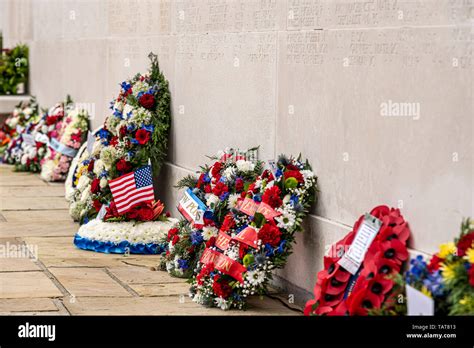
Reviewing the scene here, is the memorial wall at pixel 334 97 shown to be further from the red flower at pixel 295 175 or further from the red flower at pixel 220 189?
the red flower at pixel 220 189

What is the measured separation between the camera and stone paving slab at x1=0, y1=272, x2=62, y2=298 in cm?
667

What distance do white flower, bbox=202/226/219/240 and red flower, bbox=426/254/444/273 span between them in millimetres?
2274

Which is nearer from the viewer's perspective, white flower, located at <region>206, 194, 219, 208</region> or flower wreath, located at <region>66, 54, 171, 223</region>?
white flower, located at <region>206, 194, 219, 208</region>

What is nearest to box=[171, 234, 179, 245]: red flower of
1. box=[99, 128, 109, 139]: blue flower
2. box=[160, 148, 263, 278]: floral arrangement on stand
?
box=[160, 148, 263, 278]: floral arrangement on stand

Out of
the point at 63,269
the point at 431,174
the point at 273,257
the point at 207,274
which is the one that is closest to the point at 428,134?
the point at 431,174

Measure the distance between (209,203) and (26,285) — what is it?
1331 millimetres

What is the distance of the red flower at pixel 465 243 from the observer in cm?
469

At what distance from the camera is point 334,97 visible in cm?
632

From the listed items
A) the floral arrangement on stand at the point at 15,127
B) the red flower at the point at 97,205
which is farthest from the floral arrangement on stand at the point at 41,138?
the red flower at the point at 97,205

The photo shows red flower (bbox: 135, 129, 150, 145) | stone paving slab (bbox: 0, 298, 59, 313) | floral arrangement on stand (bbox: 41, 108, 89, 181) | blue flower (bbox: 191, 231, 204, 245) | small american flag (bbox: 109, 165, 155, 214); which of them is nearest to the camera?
stone paving slab (bbox: 0, 298, 59, 313)

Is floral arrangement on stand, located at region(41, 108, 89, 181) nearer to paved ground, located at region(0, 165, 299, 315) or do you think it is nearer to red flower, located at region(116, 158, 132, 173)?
paved ground, located at region(0, 165, 299, 315)

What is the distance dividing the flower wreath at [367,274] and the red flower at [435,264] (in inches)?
13.2

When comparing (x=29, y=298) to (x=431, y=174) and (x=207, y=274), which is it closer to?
(x=207, y=274)

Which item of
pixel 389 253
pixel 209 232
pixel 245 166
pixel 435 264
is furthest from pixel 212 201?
pixel 435 264
